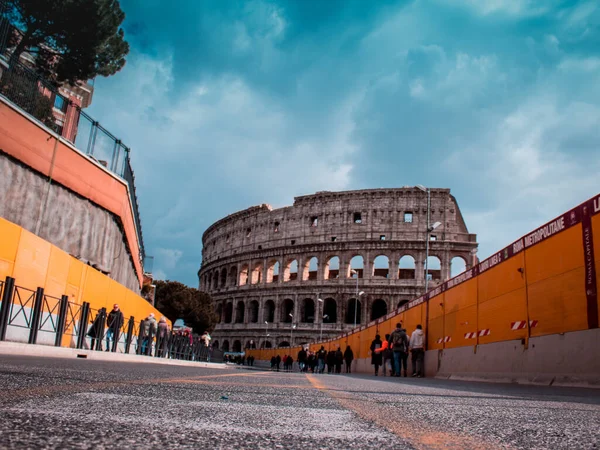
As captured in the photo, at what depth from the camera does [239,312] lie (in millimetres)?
60594

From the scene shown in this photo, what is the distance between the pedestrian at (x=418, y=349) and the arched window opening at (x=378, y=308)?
38.9 metres

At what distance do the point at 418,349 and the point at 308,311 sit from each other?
43.9 m

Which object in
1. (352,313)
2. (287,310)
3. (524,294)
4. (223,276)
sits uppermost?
(223,276)

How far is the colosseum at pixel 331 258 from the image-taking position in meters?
51.9

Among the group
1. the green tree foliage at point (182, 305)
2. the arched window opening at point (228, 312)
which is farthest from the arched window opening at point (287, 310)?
the arched window opening at point (228, 312)

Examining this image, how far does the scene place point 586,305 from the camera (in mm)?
7879

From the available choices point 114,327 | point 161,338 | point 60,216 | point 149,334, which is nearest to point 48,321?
point 114,327

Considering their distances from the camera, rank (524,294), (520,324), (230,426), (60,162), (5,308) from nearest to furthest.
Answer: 1. (230,426)
2. (5,308)
3. (520,324)
4. (524,294)
5. (60,162)

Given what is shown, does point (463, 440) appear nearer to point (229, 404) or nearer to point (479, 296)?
point (229, 404)

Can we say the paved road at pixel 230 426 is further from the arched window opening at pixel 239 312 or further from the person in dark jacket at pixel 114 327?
the arched window opening at pixel 239 312

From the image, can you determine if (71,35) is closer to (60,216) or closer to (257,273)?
(60,216)

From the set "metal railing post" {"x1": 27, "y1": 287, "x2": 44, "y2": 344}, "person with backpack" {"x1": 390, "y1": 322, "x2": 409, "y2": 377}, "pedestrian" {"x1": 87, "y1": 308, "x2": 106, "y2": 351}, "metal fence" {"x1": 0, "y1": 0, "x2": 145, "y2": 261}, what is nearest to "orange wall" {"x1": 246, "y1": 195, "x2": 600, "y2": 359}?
"person with backpack" {"x1": 390, "y1": 322, "x2": 409, "y2": 377}

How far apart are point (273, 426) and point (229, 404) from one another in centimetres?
71

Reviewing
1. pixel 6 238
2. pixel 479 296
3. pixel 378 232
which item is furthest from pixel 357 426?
pixel 378 232
